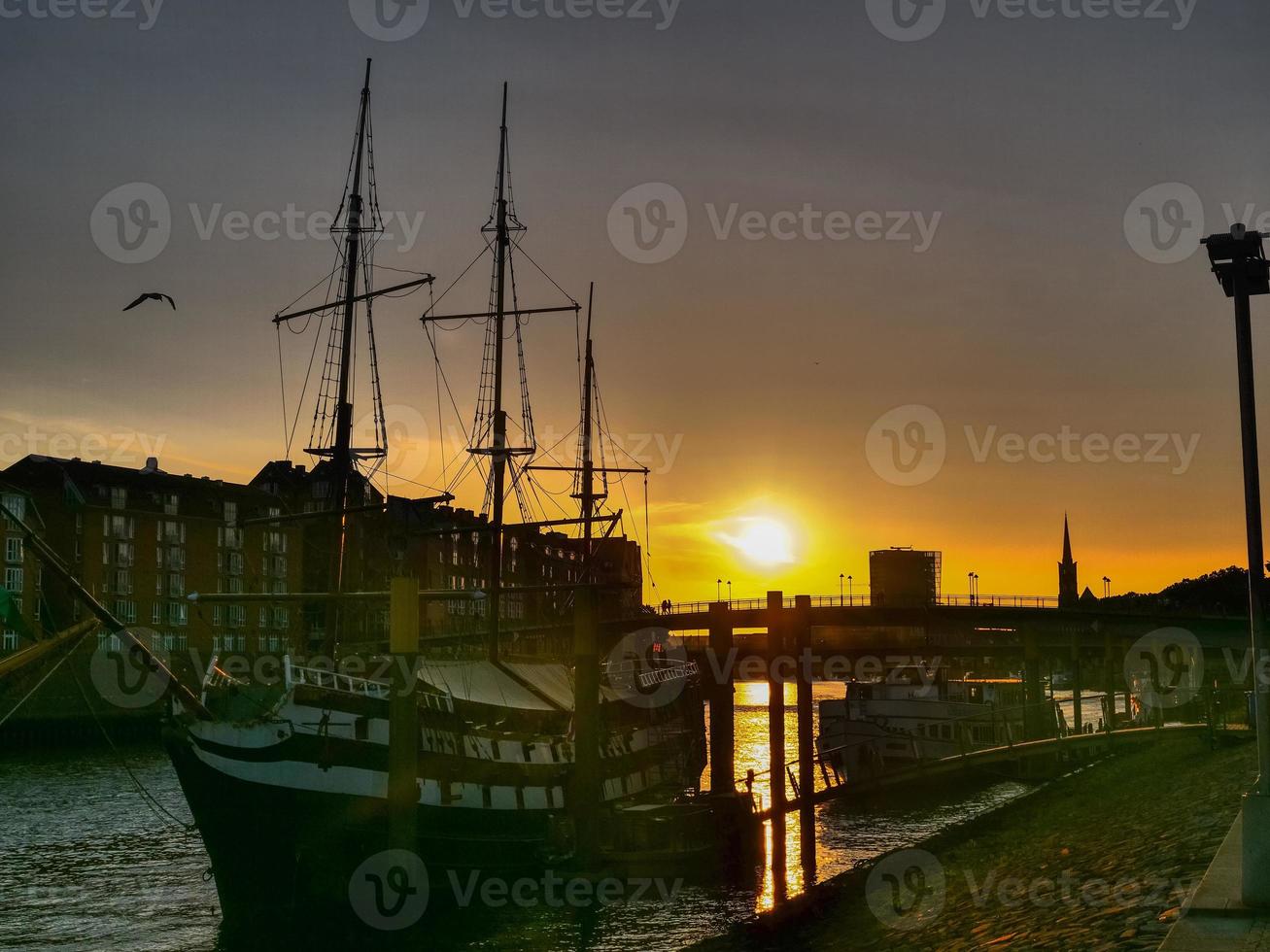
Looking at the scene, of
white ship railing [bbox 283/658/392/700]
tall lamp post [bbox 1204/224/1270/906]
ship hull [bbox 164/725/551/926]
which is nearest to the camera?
tall lamp post [bbox 1204/224/1270/906]

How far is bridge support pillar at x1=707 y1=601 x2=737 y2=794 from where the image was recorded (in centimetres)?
4291

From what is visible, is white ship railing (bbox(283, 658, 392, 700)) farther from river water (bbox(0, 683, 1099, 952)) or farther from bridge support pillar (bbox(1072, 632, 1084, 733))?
bridge support pillar (bbox(1072, 632, 1084, 733))

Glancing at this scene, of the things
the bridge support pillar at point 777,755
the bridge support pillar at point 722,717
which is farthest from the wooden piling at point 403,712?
the bridge support pillar at point 777,755

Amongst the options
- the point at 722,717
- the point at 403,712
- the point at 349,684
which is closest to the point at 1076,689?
the point at 722,717

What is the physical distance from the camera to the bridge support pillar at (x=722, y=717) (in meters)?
42.9

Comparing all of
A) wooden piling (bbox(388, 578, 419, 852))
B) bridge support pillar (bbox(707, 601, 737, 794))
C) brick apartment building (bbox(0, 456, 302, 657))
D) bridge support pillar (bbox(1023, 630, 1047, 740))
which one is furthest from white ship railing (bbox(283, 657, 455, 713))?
brick apartment building (bbox(0, 456, 302, 657))

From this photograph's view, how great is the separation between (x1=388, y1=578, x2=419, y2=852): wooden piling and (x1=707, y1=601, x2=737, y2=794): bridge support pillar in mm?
15047

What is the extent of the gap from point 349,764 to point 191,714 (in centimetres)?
466

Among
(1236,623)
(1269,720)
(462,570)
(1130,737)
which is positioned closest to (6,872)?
(1269,720)

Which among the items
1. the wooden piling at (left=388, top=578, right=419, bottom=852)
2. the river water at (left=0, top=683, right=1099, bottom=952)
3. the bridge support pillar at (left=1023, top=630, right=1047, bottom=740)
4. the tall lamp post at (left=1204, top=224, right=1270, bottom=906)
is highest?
the tall lamp post at (left=1204, top=224, right=1270, bottom=906)

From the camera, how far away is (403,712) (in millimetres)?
27016

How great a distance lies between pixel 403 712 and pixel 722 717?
20.3 m

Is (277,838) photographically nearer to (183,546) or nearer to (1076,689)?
(1076,689)

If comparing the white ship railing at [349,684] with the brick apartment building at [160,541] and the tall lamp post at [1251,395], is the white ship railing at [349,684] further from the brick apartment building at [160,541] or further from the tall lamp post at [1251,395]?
the brick apartment building at [160,541]
